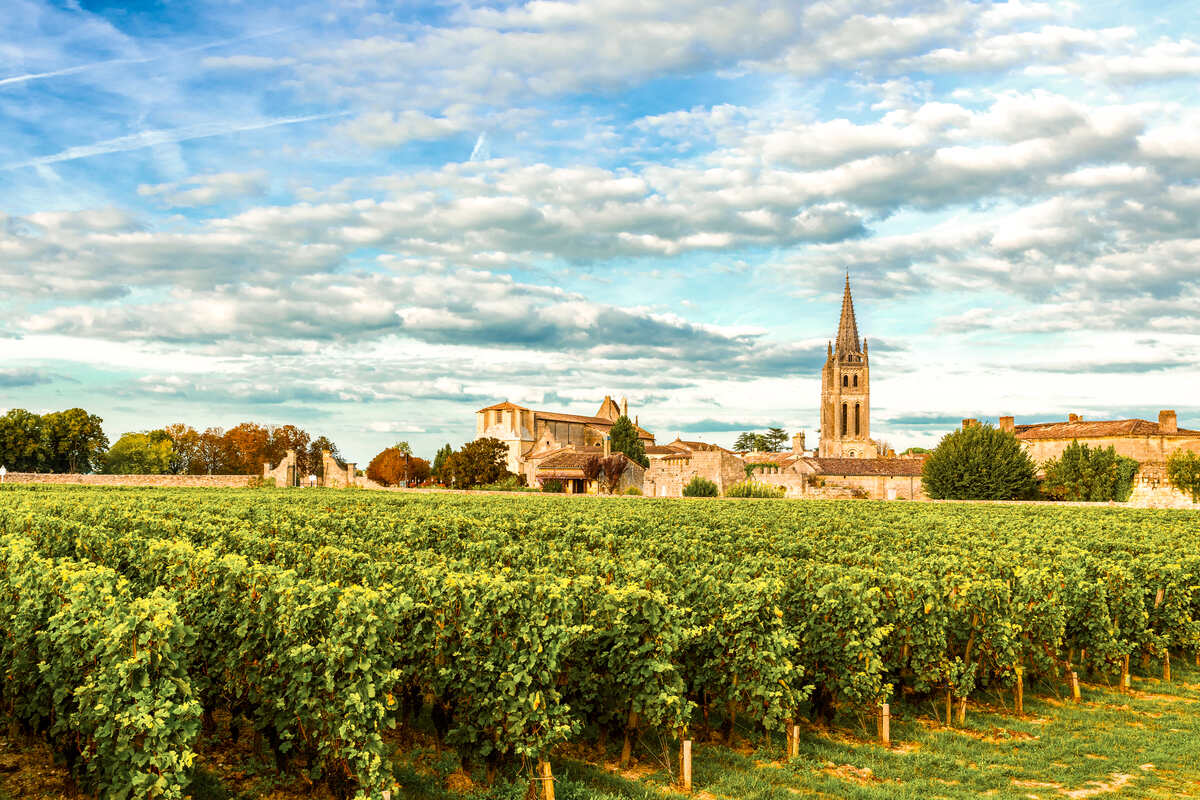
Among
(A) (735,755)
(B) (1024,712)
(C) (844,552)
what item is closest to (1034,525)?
(C) (844,552)

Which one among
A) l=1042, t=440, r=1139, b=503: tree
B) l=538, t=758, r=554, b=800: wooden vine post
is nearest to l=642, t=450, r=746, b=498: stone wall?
l=1042, t=440, r=1139, b=503: tree

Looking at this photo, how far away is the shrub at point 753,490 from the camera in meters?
58.9

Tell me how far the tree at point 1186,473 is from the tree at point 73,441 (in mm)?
103638

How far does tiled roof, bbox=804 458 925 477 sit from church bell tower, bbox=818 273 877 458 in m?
54.8

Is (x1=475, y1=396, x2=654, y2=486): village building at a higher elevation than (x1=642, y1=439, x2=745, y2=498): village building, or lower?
higher

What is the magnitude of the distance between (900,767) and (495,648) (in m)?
4.99

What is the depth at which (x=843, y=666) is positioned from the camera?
414 inches

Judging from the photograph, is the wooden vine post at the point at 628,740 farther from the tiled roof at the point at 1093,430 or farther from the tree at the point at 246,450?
the tree at the point at 246,450

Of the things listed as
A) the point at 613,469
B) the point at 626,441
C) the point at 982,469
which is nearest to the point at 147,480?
the point at 613,469

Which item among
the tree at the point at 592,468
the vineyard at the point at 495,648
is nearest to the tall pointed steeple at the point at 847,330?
the tree at the point at 592,468

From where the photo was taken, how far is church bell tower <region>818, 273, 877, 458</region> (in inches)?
5241

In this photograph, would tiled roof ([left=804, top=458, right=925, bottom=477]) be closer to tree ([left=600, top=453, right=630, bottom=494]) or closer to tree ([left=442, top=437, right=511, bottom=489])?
tree ([left=600, top=453, right=630, bottom=494])

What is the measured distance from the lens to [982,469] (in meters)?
64.8

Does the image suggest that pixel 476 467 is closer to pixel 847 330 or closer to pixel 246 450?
pixel 246 450
